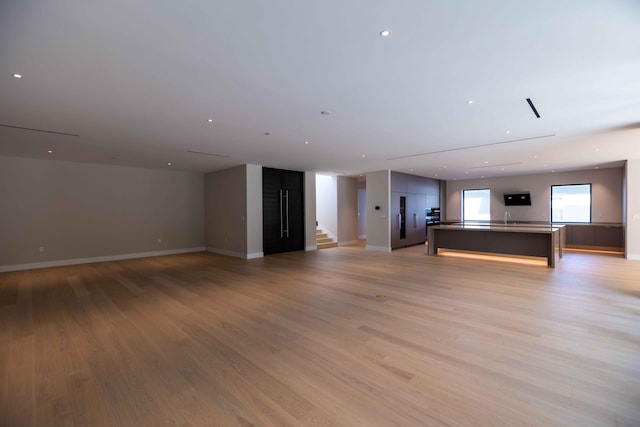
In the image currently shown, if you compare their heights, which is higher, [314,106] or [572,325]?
[314,106]

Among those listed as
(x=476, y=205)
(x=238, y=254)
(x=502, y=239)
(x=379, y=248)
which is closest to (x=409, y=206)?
(x=379, y=248)

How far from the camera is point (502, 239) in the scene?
734 cm

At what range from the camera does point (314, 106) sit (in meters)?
3.67

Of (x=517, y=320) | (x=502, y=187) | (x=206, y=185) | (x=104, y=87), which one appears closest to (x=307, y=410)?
(x=517, y=320)

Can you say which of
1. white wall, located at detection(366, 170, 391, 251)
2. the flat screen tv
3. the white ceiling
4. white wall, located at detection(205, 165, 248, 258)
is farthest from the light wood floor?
the flat screen tv

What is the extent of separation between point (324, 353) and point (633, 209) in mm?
9257

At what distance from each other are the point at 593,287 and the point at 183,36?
6737 millimetres

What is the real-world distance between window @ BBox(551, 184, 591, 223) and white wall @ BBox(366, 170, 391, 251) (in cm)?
636

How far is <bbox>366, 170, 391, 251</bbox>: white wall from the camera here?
31.1ft

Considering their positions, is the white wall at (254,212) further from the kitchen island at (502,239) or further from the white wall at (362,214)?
the white wall at (362,214)

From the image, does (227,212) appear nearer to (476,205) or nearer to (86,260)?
(86,260)

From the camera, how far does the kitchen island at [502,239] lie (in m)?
6.72

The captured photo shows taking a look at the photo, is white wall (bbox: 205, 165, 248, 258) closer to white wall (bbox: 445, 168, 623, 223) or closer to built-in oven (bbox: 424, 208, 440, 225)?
built-in oven (bbox: 424, 208, 440, 225)

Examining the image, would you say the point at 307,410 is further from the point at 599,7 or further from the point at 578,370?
the point at 599,7
